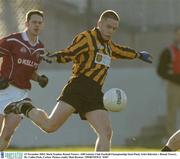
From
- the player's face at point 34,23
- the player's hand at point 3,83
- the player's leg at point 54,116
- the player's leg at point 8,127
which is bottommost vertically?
the player's leg at point 8,127

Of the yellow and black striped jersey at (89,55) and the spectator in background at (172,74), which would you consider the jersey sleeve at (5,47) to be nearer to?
the yellow and black striped jersey at (89,55)

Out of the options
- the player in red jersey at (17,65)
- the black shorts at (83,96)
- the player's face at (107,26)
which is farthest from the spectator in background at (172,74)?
the black shorts at (83,96)

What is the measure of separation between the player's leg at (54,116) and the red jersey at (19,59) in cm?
79

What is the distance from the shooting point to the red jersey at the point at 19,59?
11.6m

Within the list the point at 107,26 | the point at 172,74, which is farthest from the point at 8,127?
the point at 172,74

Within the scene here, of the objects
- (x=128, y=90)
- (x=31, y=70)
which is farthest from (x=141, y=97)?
(x=31, y=70)

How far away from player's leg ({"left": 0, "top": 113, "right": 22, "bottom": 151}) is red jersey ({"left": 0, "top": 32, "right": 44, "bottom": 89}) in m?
0.37

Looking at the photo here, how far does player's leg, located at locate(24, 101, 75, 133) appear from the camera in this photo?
420 inches

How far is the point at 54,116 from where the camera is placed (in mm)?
10742

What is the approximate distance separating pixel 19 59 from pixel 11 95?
0.41 m

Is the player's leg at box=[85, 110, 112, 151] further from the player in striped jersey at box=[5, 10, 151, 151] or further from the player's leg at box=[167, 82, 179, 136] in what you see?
the player's leg at box=[167, 82, 179, 136]

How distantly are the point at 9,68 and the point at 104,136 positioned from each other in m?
1.63

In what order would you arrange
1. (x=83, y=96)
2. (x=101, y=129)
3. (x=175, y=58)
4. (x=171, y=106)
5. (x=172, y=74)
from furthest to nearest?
(x=171, y=106), (x=172, y=74), (x=175, y=58), (x=83, y=96), (x=101, y=129)

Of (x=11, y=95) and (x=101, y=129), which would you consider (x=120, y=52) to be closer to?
(x=101, y=129)
